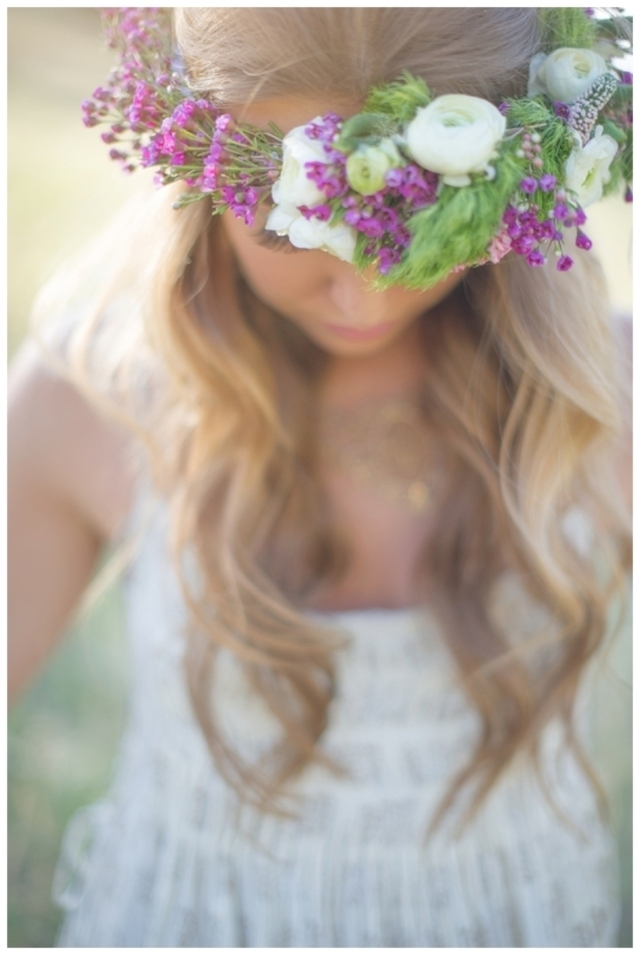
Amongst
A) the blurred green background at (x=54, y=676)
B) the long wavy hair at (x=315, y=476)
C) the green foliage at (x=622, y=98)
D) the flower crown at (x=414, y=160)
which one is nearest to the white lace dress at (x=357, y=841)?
the long wavy hair at (x=315, y=476)

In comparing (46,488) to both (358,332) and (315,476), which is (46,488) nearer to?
(315,476)

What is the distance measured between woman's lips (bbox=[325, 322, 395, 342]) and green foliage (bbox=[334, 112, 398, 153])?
0.34m

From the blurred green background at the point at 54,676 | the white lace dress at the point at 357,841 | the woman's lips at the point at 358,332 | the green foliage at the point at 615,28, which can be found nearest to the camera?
Answer: the green foliage at the point at 615,28

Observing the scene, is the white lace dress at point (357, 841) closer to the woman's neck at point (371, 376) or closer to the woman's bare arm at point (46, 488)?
the woman's bare arm at point (46, 488)

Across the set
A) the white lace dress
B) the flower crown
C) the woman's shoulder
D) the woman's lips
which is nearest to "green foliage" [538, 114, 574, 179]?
the flower crown

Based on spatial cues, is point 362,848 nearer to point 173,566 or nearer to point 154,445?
point 173,566

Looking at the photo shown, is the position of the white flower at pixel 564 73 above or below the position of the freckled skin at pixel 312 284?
above

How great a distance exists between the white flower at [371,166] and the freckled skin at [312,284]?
0.40ft

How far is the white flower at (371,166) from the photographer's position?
2.84ft

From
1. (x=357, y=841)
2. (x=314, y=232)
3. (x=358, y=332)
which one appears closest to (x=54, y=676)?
(x=357, y=841)

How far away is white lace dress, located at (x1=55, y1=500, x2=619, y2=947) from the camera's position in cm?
152

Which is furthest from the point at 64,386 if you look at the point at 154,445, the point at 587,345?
the point at 587,345

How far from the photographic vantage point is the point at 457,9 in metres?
0.99

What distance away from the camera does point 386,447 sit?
5.36ft
